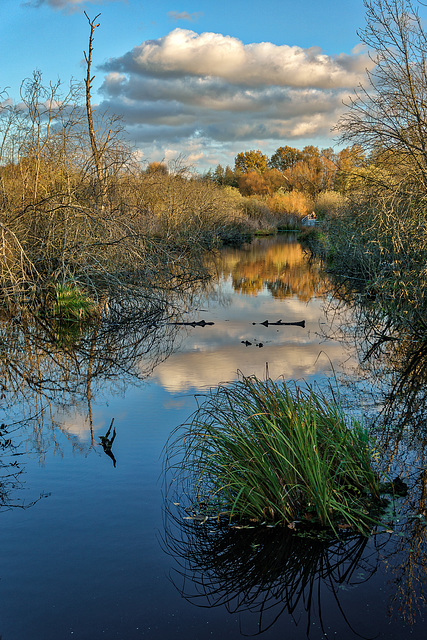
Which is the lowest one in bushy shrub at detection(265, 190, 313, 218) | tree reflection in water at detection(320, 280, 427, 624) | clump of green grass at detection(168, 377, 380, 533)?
tree reflection in water at detection(320, 280, 427, 624)

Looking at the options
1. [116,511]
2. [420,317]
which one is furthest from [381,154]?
[116,511]

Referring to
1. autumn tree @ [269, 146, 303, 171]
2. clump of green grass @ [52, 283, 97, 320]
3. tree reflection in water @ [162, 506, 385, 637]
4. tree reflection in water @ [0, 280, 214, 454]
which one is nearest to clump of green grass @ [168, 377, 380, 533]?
tree reflection in water @ [162, 506, 385, 637]

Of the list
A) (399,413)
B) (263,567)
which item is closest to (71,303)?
(399,413)

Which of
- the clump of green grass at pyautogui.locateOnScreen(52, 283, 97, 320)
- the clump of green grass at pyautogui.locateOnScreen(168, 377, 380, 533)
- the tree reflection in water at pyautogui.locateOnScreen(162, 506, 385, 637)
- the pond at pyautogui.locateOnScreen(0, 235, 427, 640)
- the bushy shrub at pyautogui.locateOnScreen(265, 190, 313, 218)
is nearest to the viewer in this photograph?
the pond at pyautogui.locateOnScreen(0, 235, 427, 640)

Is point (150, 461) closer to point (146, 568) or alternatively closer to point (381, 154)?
point (146, 568)

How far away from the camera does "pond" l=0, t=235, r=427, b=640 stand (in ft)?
12.2

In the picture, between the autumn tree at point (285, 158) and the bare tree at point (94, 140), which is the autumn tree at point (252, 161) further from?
the bare tree at point (94, 140)

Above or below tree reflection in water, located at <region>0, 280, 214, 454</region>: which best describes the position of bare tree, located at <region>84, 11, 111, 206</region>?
above

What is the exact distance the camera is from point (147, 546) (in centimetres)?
455

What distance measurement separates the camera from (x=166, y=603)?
12.7 feet

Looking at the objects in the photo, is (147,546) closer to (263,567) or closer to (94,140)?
(263,567)

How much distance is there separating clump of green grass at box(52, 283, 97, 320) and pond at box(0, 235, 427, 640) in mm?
4465

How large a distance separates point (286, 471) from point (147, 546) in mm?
1208

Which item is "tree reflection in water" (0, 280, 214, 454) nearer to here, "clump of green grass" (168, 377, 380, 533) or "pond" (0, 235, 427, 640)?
"pond" (0, 235, 427, 640)
